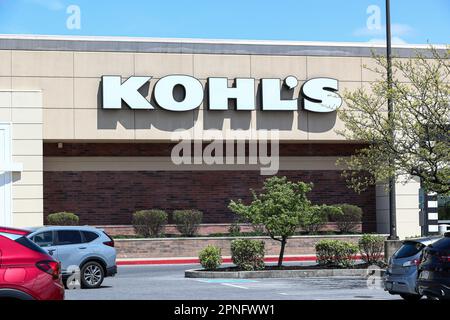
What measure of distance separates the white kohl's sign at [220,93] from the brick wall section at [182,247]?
5951 millimetres

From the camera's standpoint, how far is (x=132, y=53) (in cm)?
3638

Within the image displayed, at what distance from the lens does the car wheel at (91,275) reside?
20203mm

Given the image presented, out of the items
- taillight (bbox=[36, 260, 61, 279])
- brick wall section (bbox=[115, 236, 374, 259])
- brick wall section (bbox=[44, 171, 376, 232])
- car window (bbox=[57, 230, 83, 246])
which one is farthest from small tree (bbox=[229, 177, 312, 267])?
taillight (bbox=[36, 260, 61, 279])

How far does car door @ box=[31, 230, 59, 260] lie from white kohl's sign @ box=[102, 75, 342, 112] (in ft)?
52.1

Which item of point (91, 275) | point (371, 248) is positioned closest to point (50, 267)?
point (91, 275)

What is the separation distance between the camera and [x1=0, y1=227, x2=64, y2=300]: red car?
31.8 ft

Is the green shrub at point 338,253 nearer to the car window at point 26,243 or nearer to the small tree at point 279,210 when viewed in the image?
the small tree at point 279,210

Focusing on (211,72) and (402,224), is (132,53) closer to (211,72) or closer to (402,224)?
(211,72)

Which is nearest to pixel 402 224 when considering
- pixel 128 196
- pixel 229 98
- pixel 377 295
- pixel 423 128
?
pixel 229 98

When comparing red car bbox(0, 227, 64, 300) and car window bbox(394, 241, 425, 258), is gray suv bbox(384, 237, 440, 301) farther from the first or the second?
red car bbox(0, 227, 64, 300)

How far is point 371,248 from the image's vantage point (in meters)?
25.8

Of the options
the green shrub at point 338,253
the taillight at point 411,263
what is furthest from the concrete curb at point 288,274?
the taillight at point 411,263

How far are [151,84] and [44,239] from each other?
17.2 m

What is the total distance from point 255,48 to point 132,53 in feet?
18.5
